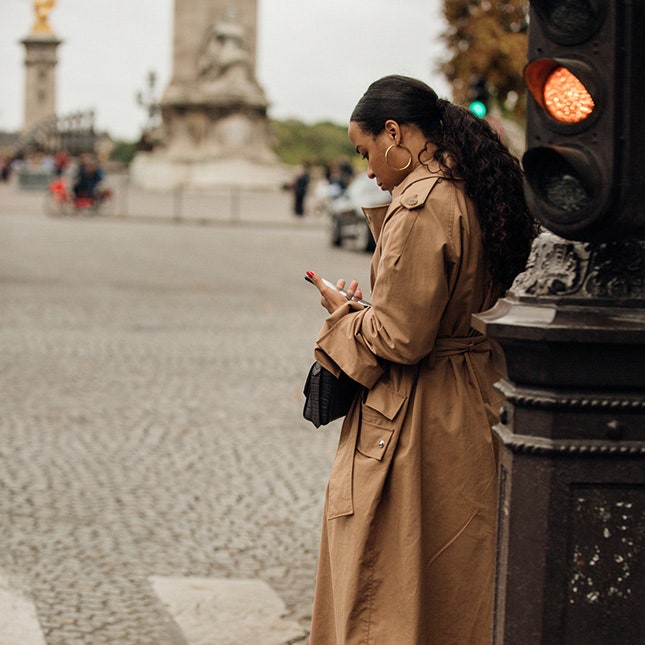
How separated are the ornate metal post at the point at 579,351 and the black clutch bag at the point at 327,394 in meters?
0.84

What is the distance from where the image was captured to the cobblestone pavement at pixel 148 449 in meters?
5.27

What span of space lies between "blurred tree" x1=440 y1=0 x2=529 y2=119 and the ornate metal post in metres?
26.4

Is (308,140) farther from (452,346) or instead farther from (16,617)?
(452,346)

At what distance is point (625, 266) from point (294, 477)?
4.34m

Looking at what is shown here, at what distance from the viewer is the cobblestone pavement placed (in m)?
5.27

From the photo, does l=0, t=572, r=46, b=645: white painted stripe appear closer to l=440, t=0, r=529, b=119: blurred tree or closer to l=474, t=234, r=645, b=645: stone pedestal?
l=474, t=234, r=645, b=645: stone pedestal

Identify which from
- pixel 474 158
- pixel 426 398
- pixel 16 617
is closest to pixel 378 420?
pixel 426 398

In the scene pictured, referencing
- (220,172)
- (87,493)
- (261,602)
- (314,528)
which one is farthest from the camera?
(220,172)

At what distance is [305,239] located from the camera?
28875 millimetres

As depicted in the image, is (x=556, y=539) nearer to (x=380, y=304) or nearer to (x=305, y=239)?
(x=380, y=304)

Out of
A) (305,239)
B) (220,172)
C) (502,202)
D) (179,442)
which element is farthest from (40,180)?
(502,202)

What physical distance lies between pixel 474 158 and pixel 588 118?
0.89m

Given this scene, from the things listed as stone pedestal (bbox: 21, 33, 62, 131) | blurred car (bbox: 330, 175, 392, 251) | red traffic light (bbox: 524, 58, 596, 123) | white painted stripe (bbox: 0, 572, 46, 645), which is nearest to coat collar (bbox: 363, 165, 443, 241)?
red traffic light (bbox: 524, 58, 596, 123)

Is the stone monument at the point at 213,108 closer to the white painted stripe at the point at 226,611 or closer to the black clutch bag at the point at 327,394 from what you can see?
the white painted stripe at the point at 226,611
